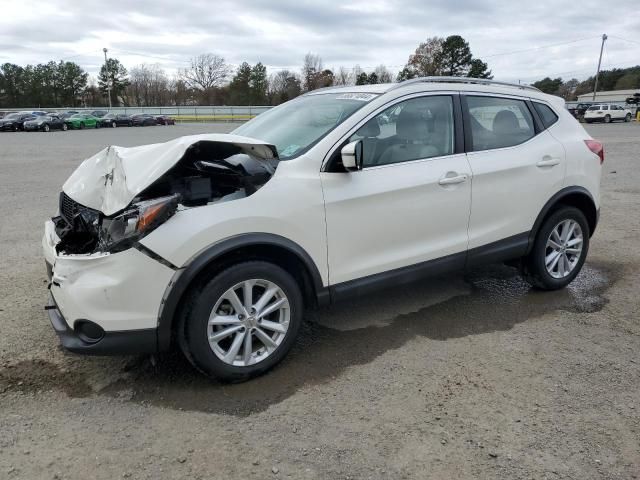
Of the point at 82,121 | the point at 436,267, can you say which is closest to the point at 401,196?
the point at 436,267

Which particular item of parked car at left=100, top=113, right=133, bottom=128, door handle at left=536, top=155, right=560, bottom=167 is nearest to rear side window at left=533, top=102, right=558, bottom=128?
door handle at left=536, top=155, right=560, bottom=167

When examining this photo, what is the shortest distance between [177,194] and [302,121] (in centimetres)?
136

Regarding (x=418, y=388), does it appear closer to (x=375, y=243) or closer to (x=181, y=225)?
(x=375, y=243)

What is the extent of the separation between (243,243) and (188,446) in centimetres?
113

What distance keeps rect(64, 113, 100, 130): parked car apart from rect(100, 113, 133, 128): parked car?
1.07 metres

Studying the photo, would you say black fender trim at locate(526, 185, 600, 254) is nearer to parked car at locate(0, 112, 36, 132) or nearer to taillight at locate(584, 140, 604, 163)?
taillight at locate(584, 140, 604, 163)

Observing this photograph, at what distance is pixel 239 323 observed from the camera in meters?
3.14

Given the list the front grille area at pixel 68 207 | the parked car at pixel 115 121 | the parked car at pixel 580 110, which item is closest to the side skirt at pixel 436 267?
the front grille area at pixel 68 207

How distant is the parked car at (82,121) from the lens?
44250mm

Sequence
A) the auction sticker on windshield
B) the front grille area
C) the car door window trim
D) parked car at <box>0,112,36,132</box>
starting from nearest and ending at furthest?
1. the car door window trim
2. the front grille area
3. the auction sticker on windshield
4. parked car at <box>0,112,36,132</box>

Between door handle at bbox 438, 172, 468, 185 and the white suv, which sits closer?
the white suv

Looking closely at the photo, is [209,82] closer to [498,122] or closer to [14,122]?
[14,122]

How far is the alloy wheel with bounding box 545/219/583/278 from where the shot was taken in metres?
4.69

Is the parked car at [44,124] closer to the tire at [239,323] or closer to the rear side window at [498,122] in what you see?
the rear side window at [498,122]
